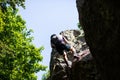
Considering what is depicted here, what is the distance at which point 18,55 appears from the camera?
1345 inches

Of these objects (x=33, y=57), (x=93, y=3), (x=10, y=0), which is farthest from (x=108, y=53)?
(x=33, y=57)

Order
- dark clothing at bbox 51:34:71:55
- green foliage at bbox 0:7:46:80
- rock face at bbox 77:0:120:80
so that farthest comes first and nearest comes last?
green foliage at bbox 0:7:46:80 < dark clothing at bbox 51:34:71:55 < rock face at bbox 77:0:120:80

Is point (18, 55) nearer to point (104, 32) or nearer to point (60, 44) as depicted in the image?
point (60, 44)

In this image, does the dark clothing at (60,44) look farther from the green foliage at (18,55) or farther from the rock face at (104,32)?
the green foliage at (18,55)

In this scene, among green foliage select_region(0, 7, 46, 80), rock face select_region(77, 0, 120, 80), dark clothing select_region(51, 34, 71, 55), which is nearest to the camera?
rock face select_region(77, 0, 120, 80)

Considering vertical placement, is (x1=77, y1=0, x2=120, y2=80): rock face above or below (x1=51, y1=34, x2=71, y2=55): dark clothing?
below

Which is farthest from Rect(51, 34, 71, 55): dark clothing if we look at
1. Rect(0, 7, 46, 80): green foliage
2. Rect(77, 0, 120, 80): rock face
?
Rect(0, 7, 46, 80): green foliage

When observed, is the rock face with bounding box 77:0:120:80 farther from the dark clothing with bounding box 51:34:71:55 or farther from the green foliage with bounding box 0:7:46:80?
the green foliage with bounding box 0:7:46:80

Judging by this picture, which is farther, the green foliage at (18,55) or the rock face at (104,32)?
the green foliage at (18,55)

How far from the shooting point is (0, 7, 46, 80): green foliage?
33.0m

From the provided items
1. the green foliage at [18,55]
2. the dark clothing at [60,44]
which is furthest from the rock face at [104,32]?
the green foliage at [18,55]

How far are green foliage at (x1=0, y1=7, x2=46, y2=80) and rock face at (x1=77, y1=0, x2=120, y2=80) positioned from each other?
75.3 feet

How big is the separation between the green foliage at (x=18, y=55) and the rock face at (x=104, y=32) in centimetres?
2295

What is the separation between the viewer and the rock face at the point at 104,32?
9.05 metres
